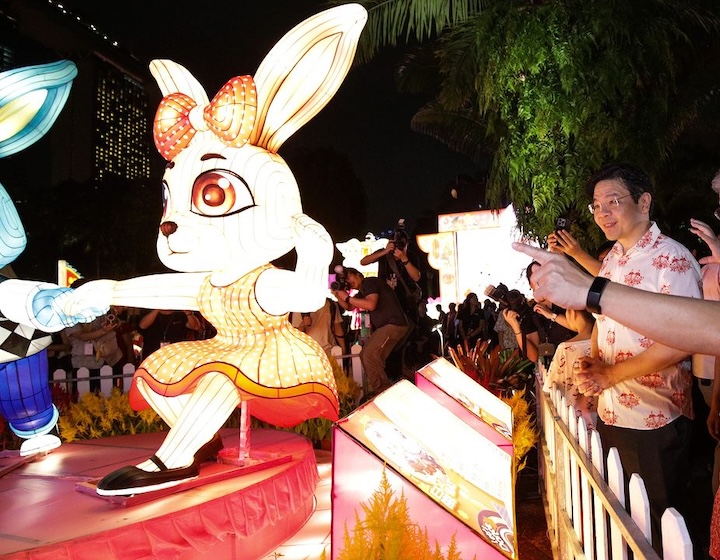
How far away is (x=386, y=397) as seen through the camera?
2340 millimetres

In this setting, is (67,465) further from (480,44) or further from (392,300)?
(480,44)

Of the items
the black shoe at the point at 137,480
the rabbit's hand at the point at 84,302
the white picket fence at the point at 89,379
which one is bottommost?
the white picket fence at the point at 89,379

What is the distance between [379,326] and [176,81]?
12.3ft

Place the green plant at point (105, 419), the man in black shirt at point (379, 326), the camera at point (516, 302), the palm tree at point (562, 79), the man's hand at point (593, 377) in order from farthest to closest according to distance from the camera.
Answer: the man in black shirt at point (379, 326)
the green plant at point (105, 419)
the palm tree at point (562, 79)
the camera at point (516, 302)
the man's hand at point (593, 377)

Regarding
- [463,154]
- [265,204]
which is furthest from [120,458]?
[463,154]

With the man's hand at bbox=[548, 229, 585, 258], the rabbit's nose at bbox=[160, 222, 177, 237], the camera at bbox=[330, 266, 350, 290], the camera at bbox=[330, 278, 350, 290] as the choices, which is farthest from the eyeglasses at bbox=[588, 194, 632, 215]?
the camera at bbox=[330, 278, 350, 290]

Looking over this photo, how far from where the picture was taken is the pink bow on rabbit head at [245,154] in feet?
12.1

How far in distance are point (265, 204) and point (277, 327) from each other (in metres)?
0.72

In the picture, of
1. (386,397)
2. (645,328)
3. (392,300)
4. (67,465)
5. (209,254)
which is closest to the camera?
(645,328)

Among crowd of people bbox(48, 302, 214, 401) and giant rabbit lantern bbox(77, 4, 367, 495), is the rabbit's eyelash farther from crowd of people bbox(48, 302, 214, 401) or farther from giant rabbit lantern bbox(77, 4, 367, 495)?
crowd of people bbox(48, 302, 214, 401)

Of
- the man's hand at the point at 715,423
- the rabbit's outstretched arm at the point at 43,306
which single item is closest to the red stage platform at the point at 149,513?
the rabbit's outstretched arm at the point at 43,306

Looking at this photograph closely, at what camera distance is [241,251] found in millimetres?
3734

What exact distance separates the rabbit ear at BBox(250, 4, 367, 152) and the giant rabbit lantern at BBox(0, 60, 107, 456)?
153 centimetres

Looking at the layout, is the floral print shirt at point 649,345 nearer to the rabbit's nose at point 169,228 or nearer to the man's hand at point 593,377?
the man's hand at point 593,377
